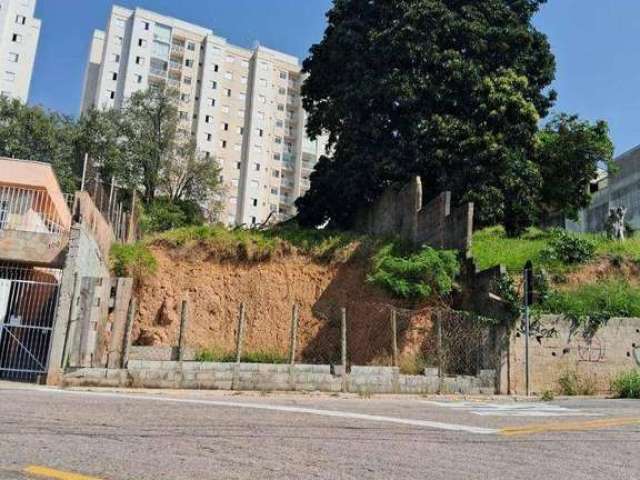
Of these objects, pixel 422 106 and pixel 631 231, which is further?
pixel 631 231

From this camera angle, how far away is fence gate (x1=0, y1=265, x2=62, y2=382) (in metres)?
15.0

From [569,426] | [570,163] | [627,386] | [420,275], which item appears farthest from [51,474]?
[570,163]

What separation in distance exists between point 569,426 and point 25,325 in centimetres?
1234

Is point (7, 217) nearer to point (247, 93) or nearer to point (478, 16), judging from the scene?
point (478, 16)

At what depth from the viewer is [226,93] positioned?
81.2m

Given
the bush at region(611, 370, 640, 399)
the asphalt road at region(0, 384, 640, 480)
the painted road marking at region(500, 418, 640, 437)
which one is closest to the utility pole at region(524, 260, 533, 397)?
the bush at region(611, 370, 640, 399)

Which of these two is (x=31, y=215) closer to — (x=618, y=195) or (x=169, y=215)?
(x=169, y=215)

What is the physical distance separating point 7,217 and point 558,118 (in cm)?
2870

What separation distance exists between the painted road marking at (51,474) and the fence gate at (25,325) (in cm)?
1025

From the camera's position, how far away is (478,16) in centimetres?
2742

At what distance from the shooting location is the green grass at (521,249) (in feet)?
69.7

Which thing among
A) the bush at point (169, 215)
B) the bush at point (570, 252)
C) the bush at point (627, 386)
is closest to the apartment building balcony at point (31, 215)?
the bush at point (169, 215)

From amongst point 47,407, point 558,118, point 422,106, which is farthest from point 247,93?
point 47,407

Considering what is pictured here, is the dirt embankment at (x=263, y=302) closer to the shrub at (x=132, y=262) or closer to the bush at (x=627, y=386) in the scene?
the shrub at (x=132, y=262)
